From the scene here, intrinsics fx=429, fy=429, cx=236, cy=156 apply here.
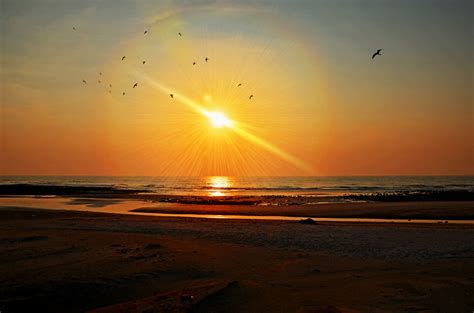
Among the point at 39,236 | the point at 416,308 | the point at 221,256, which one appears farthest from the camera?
the point at 39,236

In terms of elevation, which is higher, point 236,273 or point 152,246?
point 152,246

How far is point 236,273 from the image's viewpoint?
12.9 m

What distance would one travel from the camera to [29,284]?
1084cm

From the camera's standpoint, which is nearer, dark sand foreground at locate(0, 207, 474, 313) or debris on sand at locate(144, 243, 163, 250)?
dark sand foreground at locate(0, 207, 474, 313)

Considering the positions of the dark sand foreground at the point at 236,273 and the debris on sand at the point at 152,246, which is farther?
the debris on sand at the point at 152,246

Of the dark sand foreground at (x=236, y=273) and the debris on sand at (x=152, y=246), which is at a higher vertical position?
the debris on sand at (x=152, y=246)

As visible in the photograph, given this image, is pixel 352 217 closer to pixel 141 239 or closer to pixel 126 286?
pixel 141 239

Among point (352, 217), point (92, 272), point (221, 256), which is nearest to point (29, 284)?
point (92, 272)

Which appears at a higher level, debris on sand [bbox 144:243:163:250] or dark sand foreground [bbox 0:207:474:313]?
debris on sand [bbox 144:243:163:250]

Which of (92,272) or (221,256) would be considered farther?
(221,256)

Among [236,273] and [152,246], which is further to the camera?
[152,246]

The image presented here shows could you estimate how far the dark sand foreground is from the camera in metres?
9.68

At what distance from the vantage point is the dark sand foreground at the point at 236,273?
31.8 ft

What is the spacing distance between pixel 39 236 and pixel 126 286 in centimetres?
949
